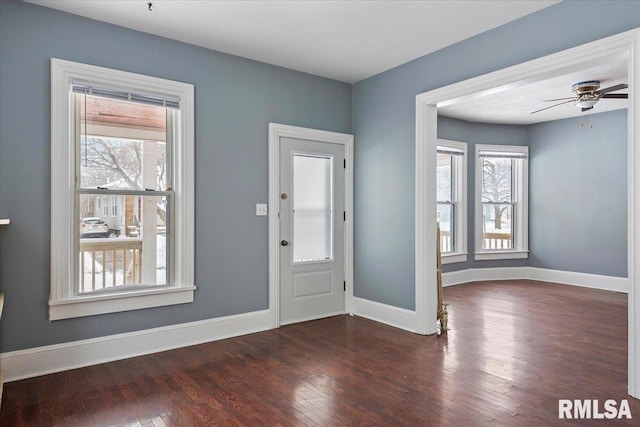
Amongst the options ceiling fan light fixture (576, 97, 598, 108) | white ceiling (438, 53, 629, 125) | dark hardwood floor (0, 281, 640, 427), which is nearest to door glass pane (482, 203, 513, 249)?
white ceiling (438, 53, 629, 125)

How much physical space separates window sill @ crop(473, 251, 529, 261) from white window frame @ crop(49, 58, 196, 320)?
528cm

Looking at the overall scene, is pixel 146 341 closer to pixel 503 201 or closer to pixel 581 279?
pixel 503 201

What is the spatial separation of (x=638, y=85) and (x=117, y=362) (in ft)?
14.2

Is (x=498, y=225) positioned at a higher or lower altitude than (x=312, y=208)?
lower

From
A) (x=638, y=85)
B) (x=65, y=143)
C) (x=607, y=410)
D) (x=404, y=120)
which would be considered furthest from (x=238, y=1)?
(x=607, y=410)

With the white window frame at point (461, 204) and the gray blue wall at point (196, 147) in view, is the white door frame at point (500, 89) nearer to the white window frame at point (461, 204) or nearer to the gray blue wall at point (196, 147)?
the gray blue wall at point (196, 147)

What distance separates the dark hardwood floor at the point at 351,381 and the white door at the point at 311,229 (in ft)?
1.15

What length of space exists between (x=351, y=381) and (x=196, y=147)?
2.47m

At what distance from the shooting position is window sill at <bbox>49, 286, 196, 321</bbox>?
10.7ft

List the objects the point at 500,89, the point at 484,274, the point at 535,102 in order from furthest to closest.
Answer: the point at 484,274, the point at 535,102, the point at 500,89

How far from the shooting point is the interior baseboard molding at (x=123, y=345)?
3123 millimetres

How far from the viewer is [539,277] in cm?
746

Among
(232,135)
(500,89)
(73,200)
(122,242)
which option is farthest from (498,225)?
(73,200)

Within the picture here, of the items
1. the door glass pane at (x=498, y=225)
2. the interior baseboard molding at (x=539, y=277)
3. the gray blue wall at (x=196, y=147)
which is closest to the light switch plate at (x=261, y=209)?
the gray blue wall at (x=196, y=147)
